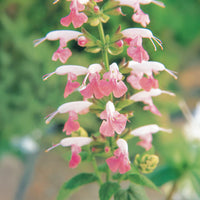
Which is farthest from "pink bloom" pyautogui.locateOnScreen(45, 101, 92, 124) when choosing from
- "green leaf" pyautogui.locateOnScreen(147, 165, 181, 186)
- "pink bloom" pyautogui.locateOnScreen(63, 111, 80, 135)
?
"green leaf" pyautogui.locateOnScreen(147, 165, 181, 186)

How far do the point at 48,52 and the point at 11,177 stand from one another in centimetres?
86

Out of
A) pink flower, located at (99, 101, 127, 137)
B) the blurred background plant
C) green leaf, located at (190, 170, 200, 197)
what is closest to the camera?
pink flower, located at (99, 101, 127, 137)

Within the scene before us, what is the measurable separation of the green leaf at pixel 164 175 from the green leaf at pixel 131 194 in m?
0.14

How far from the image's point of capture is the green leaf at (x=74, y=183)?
0.38 meters

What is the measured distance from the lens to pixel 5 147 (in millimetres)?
2113

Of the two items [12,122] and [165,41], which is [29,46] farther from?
[165,41]

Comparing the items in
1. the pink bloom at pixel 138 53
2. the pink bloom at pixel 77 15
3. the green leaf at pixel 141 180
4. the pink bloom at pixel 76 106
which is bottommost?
the green leaf at pixel 141 180

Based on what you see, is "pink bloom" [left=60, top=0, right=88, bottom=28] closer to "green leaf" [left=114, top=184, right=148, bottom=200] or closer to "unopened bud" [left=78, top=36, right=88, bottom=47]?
"unopened bud" [left=78, top=36, right=88, bottom=47]

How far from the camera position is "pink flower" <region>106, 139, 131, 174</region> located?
33 cm

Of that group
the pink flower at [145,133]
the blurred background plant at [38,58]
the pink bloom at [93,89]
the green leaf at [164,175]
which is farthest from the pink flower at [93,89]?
the blurred background plant at [38,58]

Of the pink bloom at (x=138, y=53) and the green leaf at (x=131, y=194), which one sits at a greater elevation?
the pink bloom at (x=138, y=53)

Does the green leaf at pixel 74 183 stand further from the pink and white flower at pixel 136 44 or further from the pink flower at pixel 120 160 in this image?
the pink and white flower at pixel 136 44

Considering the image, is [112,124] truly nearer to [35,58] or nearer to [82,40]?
[82,40]

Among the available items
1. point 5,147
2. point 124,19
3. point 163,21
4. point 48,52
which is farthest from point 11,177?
point 163,21
